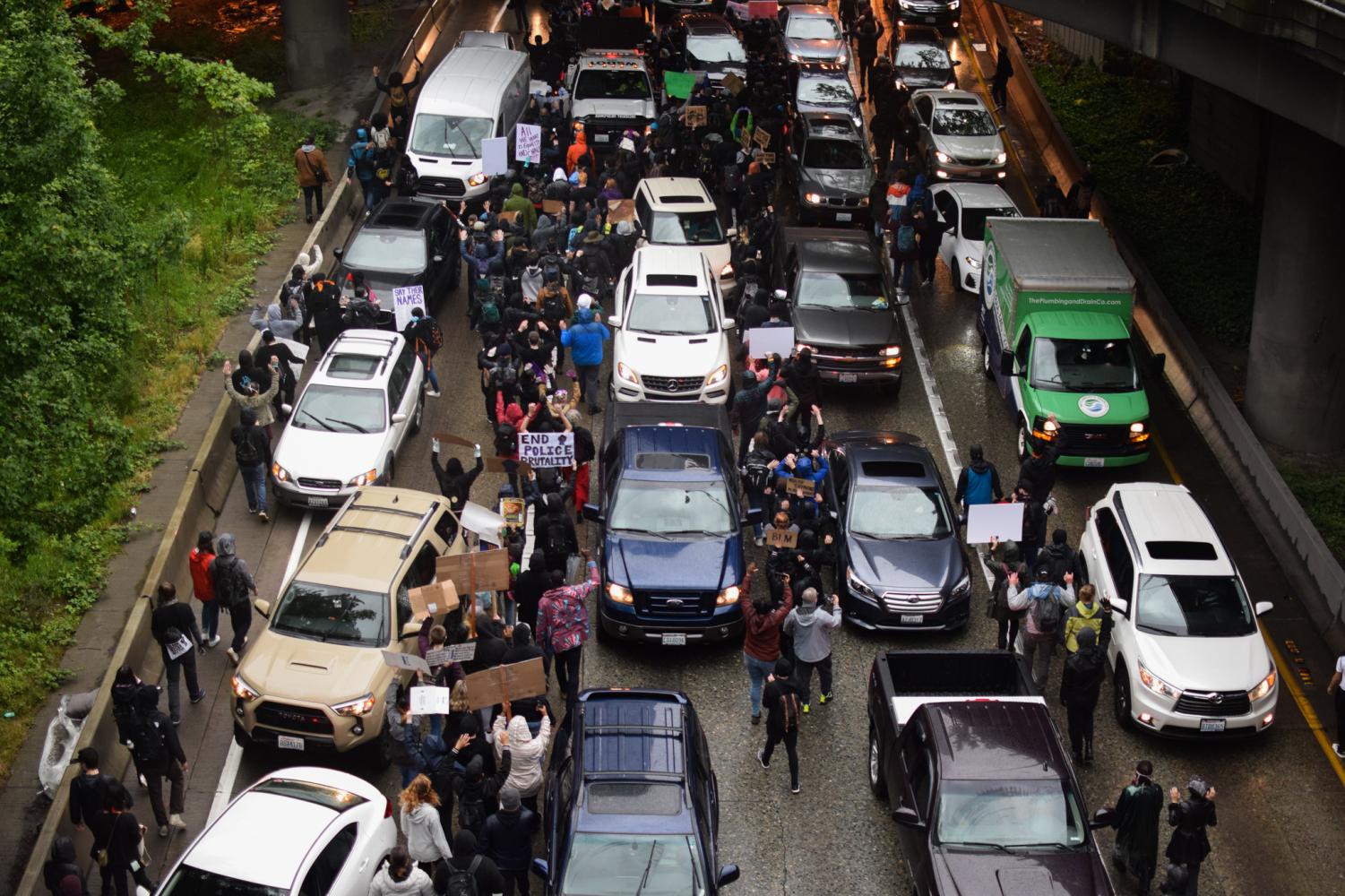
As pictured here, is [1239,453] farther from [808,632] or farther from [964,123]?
[964,123]

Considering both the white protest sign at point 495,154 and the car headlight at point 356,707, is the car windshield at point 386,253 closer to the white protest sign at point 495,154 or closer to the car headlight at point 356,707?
the white protest sign at point 495,154

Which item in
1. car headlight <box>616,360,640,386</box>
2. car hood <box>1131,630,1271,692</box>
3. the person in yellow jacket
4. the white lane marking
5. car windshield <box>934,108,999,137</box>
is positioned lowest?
the white lane marking

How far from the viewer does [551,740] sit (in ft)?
56.5

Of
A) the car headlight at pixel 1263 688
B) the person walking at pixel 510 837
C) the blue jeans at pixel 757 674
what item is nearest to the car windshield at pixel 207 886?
the person walking at pixel 510 837

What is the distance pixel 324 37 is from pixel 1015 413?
21.8 m

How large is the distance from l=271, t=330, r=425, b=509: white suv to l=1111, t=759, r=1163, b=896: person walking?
406 inches

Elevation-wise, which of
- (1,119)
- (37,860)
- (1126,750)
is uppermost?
(1,119)

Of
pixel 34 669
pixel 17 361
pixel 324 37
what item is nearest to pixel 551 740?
pixel 34 669

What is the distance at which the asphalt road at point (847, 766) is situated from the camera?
15.4m

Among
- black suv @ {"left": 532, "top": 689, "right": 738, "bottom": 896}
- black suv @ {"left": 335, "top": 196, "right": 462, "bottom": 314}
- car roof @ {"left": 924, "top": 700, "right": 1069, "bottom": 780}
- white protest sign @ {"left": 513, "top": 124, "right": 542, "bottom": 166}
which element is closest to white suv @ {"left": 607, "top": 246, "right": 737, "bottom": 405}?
black suv @ {"left": 335, "top": 196, "right": 462, "bottom": 314}

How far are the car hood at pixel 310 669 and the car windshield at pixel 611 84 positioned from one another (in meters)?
19.2

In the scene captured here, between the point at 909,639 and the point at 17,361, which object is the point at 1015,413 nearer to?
the point at 909,639

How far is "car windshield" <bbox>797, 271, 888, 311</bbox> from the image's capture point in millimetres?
24641

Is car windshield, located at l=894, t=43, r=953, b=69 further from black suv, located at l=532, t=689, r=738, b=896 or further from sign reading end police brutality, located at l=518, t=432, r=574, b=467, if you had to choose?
black suv, located at l=532, t=689, r=738, b=896
